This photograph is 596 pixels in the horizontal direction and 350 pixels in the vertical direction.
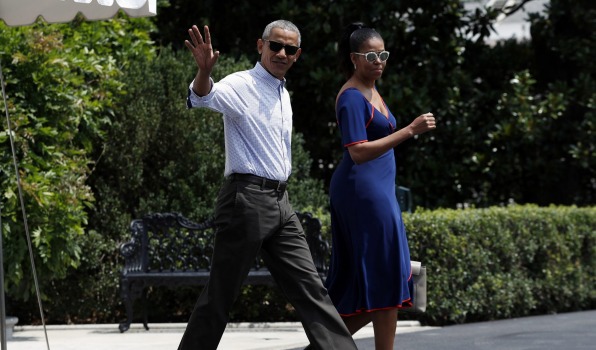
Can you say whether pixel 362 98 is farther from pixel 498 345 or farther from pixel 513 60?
pixel 513 60

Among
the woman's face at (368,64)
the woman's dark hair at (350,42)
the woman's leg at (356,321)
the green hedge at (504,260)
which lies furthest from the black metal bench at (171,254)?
the woman's face at (368,64)

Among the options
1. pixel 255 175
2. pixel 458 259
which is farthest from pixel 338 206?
pixel 458 259

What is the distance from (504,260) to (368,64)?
710 centimetres

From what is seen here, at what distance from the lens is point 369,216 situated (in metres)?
6.75

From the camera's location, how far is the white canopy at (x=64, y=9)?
755 centimetres

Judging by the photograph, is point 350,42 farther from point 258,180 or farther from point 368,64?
point 258,180

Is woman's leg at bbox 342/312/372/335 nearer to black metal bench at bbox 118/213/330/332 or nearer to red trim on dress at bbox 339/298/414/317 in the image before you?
red trim on dress at bbox 339/298/414/317

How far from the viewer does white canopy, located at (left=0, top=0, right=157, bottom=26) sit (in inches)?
297

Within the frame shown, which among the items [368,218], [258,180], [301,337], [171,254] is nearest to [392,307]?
[368,218]

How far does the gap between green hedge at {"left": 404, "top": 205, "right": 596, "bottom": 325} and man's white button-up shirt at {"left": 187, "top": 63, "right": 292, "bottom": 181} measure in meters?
5.90

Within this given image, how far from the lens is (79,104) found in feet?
38.4

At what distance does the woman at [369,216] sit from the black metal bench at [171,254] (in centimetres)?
475

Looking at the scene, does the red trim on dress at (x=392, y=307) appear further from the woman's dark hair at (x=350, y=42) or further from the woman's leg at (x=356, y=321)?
the woman's dark hair at (x=350, y=42)

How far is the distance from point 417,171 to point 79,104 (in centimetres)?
675
